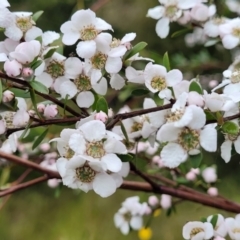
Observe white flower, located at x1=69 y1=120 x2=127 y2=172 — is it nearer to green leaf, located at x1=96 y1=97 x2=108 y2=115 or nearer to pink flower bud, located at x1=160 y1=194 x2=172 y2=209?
green leaf, located at x1=96 y1=97 x2=108 y2=115

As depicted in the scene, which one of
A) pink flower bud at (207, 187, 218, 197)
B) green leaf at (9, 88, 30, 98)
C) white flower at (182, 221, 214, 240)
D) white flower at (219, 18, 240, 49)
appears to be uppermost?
green leaf at (9, 88, 30, 98)

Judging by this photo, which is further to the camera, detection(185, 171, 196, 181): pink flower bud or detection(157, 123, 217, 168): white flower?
detection(185, 171, 196, 181): pink flower bud

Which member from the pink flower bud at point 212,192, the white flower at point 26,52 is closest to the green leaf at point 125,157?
the white flower at point 26,52

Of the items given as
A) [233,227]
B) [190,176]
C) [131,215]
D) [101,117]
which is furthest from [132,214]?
[101,117]

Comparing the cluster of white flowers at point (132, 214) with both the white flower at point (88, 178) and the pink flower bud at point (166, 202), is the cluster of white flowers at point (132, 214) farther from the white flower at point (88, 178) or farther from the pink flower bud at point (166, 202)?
the white flower at point (88, 178)

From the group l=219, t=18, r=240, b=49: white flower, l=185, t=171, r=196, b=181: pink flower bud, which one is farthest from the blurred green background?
l=219, t=18, r=240, b=49: white flower

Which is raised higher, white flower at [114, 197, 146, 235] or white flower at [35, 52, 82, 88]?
white flower at [35, 52, 82, 88]

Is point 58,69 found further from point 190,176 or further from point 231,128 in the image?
point 190,176
